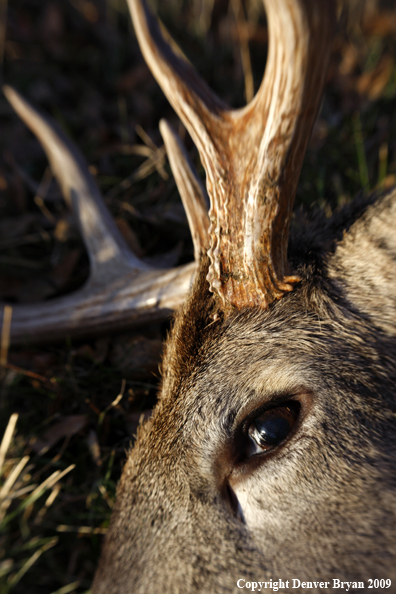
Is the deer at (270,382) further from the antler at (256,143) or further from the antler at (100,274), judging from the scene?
the antler at (100,274)

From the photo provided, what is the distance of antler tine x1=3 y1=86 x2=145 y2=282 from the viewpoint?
2.87 meters

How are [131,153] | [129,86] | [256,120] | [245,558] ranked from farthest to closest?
[129,86]
[131,153]
[256,120]
[245,558]

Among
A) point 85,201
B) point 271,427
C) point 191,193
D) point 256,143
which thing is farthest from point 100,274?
point 271,427

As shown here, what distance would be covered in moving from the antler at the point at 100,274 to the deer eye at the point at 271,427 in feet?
2.73

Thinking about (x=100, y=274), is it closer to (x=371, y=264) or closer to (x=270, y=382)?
(x=270, y=382)

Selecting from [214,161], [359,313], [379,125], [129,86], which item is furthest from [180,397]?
[129,86]

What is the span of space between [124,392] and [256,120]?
1.83m

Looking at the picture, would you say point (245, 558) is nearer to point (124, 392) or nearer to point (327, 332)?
point (327, 332)

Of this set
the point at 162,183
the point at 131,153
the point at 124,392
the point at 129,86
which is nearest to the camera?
the point at 124,392

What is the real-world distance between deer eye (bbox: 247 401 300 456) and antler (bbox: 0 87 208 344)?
833 millimetres

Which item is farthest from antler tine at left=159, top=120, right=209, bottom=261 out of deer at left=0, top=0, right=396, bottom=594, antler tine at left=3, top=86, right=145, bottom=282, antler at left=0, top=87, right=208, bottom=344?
antler tine at left=3, top=86, right=145, bottom=282

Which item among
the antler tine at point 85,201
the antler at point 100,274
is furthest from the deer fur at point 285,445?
the antler tine at point 85,201

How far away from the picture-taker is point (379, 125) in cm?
420

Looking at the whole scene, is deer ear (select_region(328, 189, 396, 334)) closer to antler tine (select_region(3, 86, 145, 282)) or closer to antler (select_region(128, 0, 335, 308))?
antler (select_region(128, 0, 335, 308))
